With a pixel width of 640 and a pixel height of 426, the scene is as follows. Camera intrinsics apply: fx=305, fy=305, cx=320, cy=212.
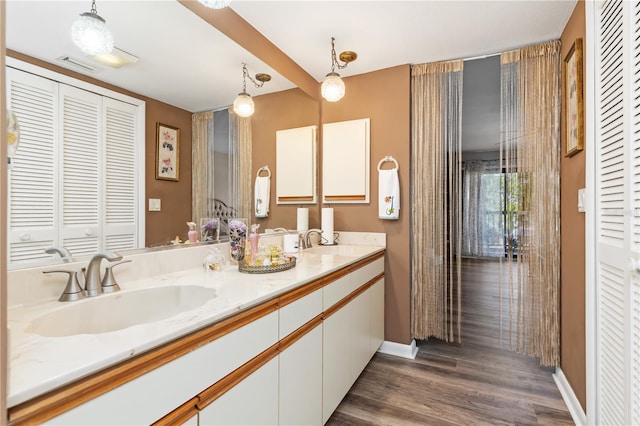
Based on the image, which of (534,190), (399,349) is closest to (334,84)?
(534,190)

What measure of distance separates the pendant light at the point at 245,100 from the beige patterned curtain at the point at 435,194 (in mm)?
1265

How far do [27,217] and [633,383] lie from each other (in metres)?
2.18

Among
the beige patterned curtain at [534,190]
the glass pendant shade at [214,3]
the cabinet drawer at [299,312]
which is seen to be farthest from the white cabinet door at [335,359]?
the glass pendant shade at [214,3]

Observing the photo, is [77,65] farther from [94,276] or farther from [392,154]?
[392,154]

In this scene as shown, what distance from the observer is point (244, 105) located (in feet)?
6.50

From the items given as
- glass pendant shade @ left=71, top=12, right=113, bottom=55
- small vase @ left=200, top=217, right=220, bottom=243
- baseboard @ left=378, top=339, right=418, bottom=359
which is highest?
glass pendant shade @ left=71, top=12, right=113, bottom=55

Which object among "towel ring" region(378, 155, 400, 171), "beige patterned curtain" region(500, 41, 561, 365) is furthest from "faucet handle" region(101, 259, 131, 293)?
"beige patterned curtain" region(500, 41, 561, 365)

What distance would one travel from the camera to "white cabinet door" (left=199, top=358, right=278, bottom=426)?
2.98 ft

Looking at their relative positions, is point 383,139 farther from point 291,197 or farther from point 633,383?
point 633,383

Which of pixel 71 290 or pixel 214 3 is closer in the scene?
pixel 71 290

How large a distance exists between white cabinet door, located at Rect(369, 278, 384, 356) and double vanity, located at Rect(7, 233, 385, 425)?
0.38 metres

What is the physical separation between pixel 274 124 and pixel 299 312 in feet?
4.95

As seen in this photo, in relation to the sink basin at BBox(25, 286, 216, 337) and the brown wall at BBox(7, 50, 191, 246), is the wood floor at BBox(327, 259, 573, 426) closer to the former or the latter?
the sink basin at BBox(25, 286, 216, 337)

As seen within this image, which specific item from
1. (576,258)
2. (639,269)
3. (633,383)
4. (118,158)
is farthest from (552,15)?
(118,158)
